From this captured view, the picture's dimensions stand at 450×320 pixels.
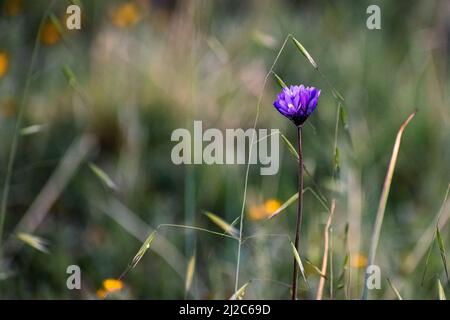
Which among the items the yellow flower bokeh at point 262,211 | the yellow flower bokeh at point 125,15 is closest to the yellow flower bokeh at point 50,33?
the yellow flower bokeh at point 125,15

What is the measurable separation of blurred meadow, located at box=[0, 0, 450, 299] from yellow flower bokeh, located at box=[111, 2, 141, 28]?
0.04 feet

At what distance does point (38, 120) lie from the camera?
2340 millimetres

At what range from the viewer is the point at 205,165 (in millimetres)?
2113

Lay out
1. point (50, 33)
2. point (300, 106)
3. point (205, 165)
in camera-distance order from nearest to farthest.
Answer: point (300, 106) → point (205, 165) → point (50, 33)

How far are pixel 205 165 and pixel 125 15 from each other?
2.41 ft

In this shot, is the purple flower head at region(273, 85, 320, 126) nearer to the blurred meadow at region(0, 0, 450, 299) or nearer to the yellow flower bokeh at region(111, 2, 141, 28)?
the blurred meadow at region(0, 0, 450, 299)

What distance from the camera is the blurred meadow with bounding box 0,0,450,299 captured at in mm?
1705

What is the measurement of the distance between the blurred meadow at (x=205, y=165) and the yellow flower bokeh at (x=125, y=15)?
0.01m

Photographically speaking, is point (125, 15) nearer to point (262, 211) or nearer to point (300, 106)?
point (262, 211)

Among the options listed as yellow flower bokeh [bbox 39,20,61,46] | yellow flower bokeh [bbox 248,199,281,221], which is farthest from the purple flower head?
yellow flower bokeh [bbox 39,20,61,46]

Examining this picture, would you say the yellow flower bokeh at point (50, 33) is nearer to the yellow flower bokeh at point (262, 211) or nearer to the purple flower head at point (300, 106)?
the yellow flower bokeh at point (262, 211)

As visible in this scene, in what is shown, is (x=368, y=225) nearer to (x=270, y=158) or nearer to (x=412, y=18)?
(x=270, y=158)

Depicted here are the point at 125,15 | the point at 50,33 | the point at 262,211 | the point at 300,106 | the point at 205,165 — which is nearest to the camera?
the point at 300,106

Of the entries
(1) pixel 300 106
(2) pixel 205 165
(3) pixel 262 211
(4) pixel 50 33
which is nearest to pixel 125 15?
(4) pixel 50 33
